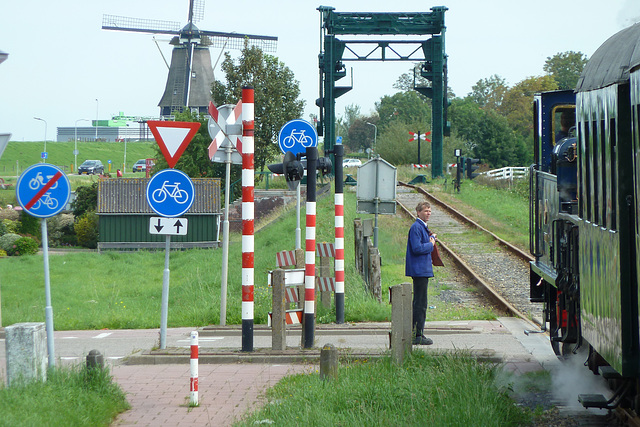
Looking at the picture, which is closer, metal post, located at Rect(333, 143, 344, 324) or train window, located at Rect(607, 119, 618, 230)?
train window, located at Rect(607, 119, 618, 230)

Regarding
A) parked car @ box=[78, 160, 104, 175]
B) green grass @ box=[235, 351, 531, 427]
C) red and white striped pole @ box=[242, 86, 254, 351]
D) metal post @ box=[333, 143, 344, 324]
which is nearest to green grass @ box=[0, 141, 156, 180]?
parked car @ box=[78, 160, 104, 175]

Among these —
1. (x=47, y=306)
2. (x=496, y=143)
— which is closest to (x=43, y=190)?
(x=47, y=306)

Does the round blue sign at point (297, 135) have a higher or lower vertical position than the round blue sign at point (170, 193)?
higher

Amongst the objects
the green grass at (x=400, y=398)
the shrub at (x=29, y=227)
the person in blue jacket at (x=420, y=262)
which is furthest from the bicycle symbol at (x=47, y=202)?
the shrub at (x=29, y=227)

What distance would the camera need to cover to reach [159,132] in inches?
380

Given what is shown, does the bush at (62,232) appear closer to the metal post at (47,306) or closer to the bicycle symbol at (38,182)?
the metal post at (47,306)

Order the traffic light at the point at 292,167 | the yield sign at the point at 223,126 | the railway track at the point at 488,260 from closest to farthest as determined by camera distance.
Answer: the yield sign at the point at 223,126 < the traffic light at the point at 292,167 < the railway track at the point at 488,260

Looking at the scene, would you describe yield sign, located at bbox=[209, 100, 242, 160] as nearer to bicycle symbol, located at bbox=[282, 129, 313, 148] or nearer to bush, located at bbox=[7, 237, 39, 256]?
bicycle symbol, located at bbox=[282, 129, 313, 148]

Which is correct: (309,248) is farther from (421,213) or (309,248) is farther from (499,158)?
(499,158)

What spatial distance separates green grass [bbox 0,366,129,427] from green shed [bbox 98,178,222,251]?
100 feet

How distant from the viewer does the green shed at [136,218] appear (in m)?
37.9

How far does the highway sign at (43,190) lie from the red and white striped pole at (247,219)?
2132 mm

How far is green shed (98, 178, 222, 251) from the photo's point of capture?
37.9 meters

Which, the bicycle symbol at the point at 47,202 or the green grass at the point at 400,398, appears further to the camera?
the bicycle symbol at the point at 47,202
